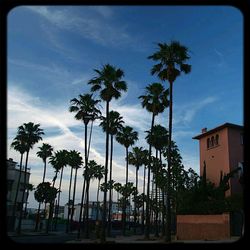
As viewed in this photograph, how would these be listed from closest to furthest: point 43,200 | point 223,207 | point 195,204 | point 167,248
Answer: point 167,248
point 223,207
point 195,204
point 43,200

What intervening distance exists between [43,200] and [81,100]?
31.6 meters

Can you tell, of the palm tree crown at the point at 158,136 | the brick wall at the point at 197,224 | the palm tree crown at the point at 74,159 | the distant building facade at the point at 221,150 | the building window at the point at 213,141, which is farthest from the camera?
the palm tree crown at the point at 74,159

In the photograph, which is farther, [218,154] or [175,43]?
[218,154]

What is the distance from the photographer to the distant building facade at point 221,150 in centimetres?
3725

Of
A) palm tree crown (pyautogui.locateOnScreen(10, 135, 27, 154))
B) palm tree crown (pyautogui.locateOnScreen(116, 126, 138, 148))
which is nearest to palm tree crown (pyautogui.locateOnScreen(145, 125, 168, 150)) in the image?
palm tree crown (pyautogui.locateOnScreen(116, 126, 138, 148))

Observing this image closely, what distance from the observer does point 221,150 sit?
39.2 metres

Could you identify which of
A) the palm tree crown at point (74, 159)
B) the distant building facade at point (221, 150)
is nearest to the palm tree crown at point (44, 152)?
the palm tree crown at point (74, 159)

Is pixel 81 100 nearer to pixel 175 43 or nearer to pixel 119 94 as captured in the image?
pixel 119 94

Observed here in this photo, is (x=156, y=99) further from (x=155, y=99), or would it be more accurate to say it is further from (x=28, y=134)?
(x=28, y=134)

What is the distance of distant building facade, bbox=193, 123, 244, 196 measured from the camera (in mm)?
37250

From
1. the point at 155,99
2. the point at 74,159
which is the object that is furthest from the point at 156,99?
the point at 74,159

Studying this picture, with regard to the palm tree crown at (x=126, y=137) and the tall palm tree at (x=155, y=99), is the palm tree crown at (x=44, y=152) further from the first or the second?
the tall palm tree at (x=155, y=99)
